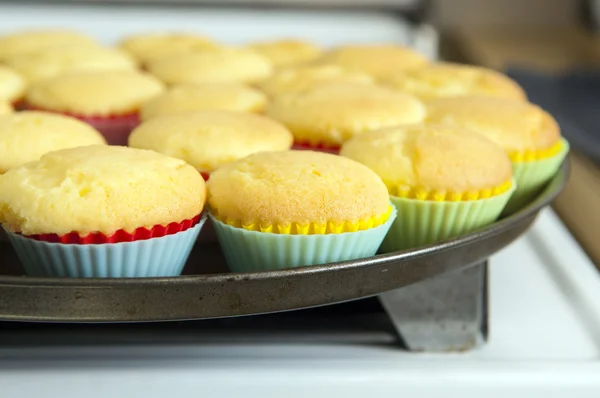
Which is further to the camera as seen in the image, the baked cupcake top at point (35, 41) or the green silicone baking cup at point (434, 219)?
the baked cupcake top at point (35, 41)

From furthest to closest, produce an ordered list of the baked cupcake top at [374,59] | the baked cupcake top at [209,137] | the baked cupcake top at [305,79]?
the baked cupcake top at [374,59] → the baked cupcake top at [305,79] → the baked cupcake top at [209,137]

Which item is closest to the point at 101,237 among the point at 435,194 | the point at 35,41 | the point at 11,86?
the point at 435,194

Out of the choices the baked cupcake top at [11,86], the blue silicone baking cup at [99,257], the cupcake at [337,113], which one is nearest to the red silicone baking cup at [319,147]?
the cupcake at [337,113]

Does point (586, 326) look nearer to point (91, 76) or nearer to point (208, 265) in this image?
point (208, 265)

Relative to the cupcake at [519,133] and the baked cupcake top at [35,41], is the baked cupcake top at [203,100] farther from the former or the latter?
the baked cupcake top at [35,41]

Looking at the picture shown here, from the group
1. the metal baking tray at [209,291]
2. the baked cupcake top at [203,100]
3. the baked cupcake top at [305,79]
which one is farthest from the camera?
the baked cupcake top at [305,79]

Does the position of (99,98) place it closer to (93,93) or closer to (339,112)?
(93,93)

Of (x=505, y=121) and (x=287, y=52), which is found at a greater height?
(x=505, y=121)
